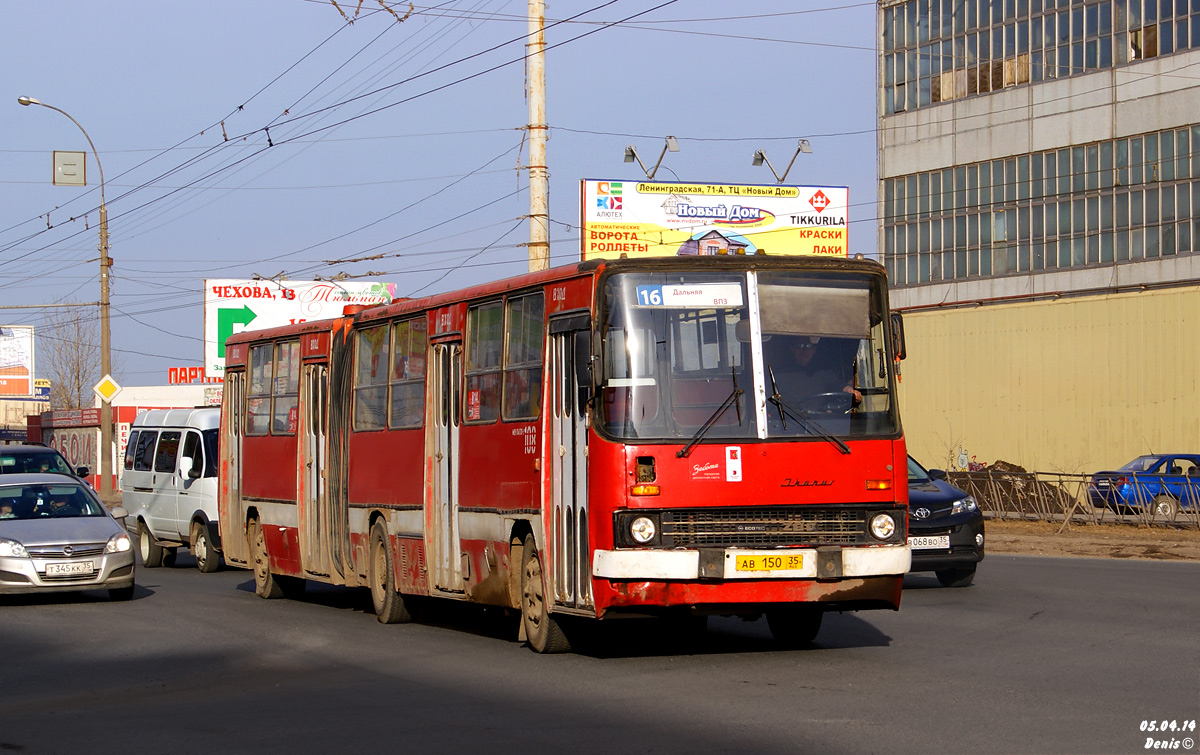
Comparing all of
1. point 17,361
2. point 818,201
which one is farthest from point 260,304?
point 17,361

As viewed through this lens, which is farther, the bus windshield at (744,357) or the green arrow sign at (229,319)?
the green arrow sign at (229,319)

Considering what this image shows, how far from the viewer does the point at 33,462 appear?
26.5 m

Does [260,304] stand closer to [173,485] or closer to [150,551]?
[150,551]

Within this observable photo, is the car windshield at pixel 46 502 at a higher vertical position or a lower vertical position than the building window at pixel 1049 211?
lower

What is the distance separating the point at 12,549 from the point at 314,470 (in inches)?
140

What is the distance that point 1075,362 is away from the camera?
134 ft

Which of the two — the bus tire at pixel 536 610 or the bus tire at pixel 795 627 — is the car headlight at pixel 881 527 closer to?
the bus tire at pixel 795 627

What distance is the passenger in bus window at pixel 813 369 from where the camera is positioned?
37.4 feet

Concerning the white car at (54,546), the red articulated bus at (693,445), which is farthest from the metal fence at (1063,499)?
the red articulated bus at (693,445)

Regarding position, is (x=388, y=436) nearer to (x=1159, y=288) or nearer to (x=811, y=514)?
(x=811, y=514)

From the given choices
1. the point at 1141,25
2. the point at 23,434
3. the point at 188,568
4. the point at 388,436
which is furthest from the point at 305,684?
the point at 23,434
